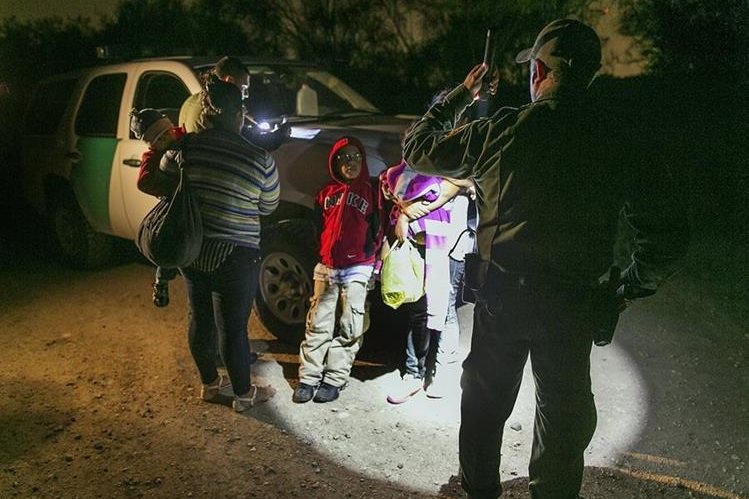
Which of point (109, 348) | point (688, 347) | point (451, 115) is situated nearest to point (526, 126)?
point (451, 115)

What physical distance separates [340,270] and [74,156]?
3.57 meters

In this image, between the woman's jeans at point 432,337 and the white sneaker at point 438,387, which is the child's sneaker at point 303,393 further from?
the white sneaker at point 438,387

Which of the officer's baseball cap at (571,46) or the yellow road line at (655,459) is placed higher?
the officer's baseball cap at (571,46)

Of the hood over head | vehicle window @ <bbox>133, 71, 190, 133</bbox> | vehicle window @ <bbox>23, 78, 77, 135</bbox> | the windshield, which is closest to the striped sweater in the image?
the hood over head

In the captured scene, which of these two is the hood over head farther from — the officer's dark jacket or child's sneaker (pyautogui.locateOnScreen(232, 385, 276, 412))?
child's sneaker (pyautogui.locateOnScreen(232, 385, 276, 412))

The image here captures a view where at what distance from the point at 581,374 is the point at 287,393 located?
6.90 feet

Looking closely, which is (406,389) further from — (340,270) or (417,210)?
(417,210)

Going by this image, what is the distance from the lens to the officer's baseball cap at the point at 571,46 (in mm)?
2229

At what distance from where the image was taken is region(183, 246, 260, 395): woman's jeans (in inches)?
130

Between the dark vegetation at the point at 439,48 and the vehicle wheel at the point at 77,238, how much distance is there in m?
1.49

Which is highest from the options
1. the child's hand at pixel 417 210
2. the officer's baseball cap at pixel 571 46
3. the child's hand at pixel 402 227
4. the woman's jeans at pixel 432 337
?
the officer's baseball cap at pixel 571 46

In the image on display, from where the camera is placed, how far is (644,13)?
31.7 feet

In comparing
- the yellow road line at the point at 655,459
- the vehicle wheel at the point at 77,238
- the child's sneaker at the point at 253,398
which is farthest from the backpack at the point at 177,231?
the vehicle wheel at the point at 77,238

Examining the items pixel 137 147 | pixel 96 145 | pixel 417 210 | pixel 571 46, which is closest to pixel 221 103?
pixel 417 210
